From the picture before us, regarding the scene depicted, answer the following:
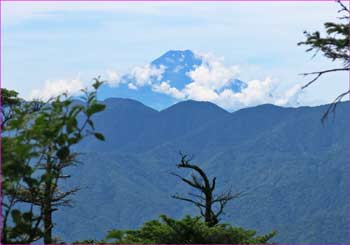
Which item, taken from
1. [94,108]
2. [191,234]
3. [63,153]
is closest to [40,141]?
[63,153]

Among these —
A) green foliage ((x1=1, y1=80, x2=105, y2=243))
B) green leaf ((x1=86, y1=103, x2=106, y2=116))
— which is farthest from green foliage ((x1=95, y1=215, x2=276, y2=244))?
green leaf ((x1=86, y1=103, x2=106, y2=116))

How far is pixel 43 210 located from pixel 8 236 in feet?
2.25

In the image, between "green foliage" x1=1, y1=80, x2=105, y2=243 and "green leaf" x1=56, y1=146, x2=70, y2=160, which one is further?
"green leaf" x1=56, y1=146, x2=70, y2=160

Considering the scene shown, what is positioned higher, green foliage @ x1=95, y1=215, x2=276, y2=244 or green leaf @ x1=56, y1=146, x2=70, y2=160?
green foliage @ x1=95, y1=215, x2=276, y2=244

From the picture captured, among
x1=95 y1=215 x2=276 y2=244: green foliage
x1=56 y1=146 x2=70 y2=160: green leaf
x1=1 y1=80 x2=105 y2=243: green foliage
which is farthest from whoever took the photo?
x1=95 y1=215 x2=276 y2=244: green foliage

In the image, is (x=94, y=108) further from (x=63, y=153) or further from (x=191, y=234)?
(x=191, y=234)

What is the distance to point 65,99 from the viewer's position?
6.03m

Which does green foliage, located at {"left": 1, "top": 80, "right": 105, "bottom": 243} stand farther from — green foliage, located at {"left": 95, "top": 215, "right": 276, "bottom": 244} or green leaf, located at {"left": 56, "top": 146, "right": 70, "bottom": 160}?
green foliage, located at {"left": 95, "top": 215, "right": 276, "bottom": 244}

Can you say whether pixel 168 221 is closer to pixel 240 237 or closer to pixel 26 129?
pixel 240 237

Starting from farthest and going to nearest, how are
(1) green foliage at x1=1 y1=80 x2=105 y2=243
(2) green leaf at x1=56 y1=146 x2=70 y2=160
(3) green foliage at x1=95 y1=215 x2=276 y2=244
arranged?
(3) green foliage at x1=95 y1=215 x2=276 y2=244, (2) green leaf at x1=56 y1=146 x2=70 y2=160, (1) green foliage at x1=1 y1=80 x2=105 y2=243

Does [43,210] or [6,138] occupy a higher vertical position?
[6,138]

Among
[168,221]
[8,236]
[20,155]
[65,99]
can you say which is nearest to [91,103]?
[65,99]

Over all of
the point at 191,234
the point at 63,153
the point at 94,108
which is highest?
the point at 191,234

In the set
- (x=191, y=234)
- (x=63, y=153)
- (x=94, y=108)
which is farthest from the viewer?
(x=191, y=234)
